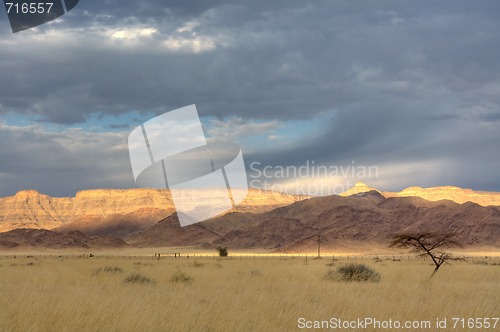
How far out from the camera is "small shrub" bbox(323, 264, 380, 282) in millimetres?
26880

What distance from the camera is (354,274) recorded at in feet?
89.3

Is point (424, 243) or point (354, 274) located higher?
point (354, 274)

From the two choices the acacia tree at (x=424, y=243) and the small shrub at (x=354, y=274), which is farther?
the acacia tree at (x=424, y=243)

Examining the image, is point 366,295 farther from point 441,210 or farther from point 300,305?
point 441,210

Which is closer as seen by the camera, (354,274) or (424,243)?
(354,274)

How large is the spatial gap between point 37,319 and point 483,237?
139 m

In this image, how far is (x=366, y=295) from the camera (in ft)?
56.0

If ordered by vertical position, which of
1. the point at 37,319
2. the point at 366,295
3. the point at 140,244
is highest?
the point at 37,319

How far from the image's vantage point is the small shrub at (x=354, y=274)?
26880 mm

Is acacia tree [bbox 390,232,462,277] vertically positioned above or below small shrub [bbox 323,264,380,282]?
below

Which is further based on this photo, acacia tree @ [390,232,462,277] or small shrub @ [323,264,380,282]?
acacia tree @ [390,232,462,277]

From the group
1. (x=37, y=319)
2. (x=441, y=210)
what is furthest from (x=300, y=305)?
(x=441, y=210)

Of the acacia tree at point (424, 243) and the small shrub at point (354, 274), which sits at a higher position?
the small shrub at point (354, 274)

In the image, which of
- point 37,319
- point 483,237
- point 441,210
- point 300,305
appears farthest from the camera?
point 441,210
